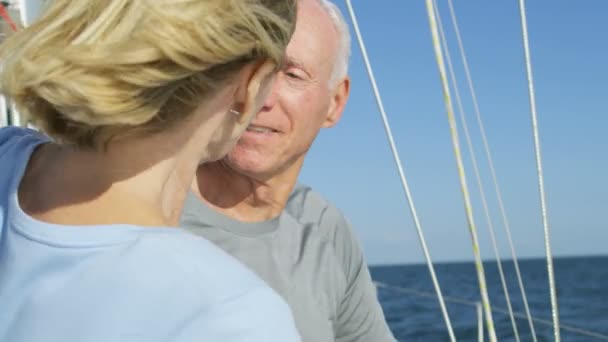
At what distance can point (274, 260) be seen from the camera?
123 cm

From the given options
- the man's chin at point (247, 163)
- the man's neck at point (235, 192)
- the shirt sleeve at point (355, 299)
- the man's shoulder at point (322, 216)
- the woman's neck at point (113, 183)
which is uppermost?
the woman's neck at point (113, 183)

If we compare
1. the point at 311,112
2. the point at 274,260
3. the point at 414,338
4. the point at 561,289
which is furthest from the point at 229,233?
the point at 561,289

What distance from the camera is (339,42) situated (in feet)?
4.23

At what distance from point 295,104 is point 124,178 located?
2.36 ft

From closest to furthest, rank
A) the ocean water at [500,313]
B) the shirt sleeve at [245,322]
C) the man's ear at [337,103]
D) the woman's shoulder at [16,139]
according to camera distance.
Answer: the shirt sleeve at [245,322] → the woman's shoulder at [16,139] → the man's ear at [337,103] → the ocean water at [500,313]

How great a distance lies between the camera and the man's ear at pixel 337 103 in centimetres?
133

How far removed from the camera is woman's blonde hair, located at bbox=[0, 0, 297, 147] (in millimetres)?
495

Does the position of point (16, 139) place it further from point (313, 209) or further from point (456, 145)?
point (456, 145)

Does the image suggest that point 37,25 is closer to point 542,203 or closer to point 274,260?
point 274,260

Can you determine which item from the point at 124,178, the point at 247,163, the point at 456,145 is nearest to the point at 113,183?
the point at 124,178

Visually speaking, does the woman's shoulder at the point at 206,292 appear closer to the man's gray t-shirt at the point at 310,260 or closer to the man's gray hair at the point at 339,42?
the man's gray t-shirt at the point at 310,260

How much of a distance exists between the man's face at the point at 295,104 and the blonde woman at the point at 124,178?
2.15 ft

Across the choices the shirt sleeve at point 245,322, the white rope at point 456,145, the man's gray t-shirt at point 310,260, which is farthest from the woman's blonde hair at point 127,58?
the white rope at point 456,145

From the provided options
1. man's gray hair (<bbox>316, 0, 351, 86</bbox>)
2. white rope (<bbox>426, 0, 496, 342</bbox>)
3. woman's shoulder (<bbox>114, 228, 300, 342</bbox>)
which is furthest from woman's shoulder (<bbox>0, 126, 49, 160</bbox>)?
white rope (<bbox>426, 0, 496, 342</bbox>)
